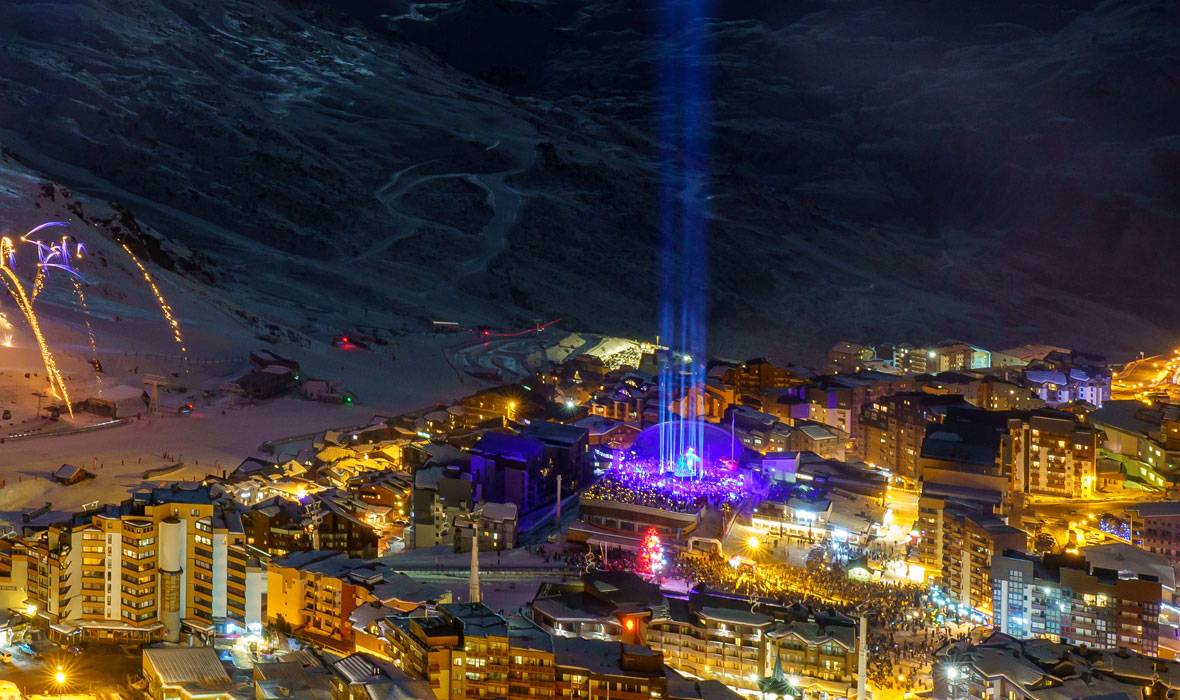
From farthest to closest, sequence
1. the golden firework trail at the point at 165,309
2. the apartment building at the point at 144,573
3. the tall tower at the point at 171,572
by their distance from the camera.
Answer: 1. the golden firework trail at the point at 165,309
2. the tall tower at the point at 171,572
3. the apartment building at the point at 144,573

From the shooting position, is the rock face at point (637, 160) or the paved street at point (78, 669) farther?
the rock face at point (637, 160)

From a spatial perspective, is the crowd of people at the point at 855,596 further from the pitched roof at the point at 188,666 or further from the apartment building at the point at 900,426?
the apartment building at the point at 900,426

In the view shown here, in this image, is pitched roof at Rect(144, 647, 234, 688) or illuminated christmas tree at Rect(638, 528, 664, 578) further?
illuminated christmas tree at Rect(638, 528, 664, 578)

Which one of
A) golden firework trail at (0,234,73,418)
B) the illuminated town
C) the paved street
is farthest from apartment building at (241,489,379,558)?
golden firework trail at (0,234,73,418)

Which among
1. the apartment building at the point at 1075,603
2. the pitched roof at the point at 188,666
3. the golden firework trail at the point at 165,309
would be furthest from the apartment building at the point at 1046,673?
the golden firework trail at the point at 165,309

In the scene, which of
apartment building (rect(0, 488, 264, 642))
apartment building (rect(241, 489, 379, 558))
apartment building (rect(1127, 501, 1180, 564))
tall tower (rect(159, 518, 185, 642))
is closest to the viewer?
apartment building (rect(0, 488, 264, 642))

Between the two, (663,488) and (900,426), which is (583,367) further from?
(663,488)

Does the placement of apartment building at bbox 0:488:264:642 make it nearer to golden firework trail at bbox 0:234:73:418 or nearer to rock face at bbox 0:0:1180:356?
golden firework trail at bbox 0:234:73:418

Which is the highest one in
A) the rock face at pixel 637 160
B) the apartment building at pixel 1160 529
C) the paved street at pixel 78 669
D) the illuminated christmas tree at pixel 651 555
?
the rock face at pixel 637 160
